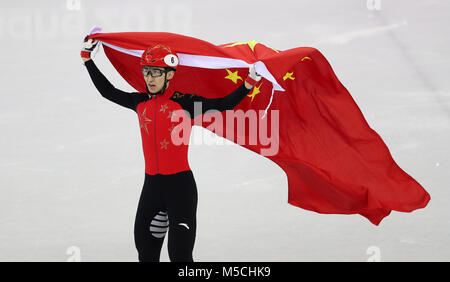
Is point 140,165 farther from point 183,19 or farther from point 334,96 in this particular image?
point 183,19

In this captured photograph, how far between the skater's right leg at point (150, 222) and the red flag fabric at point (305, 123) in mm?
686

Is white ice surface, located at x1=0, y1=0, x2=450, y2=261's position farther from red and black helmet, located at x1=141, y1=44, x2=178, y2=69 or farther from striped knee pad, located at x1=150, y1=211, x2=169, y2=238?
red and black helmet, located at x1=141, y1=44, x2=178, y2=69

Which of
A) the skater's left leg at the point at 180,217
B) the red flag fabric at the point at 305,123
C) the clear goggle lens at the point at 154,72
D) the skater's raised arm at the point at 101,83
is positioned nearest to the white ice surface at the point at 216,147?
the red flag fabric at the point at 305,123

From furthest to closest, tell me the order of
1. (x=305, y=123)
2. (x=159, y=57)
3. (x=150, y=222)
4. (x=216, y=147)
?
(x=216, y=147) < (x=305, y=123) < (x=150, y=222) < (x=159, y=57)

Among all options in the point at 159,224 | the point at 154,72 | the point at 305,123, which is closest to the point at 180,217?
the point at 159,224

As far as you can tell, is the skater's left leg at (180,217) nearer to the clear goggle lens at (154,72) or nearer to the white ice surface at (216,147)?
the clear goggle lens at (154,72)

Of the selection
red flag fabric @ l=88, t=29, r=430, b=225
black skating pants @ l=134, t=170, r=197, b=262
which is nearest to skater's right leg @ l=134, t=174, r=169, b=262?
black skating pants @ l=134, t=170, r=197, b=262

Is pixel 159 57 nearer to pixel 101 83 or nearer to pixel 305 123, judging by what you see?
pixel 101 83

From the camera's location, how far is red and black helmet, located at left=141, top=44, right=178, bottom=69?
16.9 feet

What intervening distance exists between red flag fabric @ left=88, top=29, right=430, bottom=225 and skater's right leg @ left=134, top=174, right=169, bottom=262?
69 cm

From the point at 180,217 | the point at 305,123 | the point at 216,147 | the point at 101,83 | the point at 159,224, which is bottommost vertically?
the point at 216,147

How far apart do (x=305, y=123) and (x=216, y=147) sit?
112 inches

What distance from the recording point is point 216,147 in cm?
872
